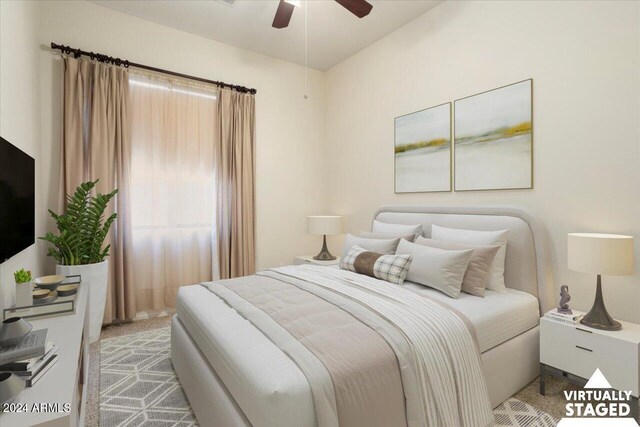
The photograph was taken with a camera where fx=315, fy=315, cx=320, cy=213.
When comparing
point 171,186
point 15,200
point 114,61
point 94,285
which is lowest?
point 94,285

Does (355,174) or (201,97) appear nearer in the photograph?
(201,97)

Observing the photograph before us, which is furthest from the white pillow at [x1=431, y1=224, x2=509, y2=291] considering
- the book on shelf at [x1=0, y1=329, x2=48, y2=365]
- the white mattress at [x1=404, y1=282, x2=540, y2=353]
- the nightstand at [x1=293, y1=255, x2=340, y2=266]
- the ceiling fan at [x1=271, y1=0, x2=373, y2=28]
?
the book on shelf at [x1=0, y1=329, x2=48, y2=365]

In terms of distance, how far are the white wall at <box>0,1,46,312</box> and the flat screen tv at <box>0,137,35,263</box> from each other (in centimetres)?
15

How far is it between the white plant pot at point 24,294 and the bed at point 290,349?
0.81 metres

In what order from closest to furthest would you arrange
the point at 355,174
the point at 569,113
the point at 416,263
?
the point at 569,113 → the point at 416,263 → the point at 355,174

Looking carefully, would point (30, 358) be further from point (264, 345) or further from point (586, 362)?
point (586, 362)

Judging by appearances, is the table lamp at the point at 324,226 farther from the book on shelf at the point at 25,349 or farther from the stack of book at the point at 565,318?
the book on shelf at the point at 25,349

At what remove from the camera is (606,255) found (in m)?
1.77

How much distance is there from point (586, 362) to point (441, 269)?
2.96ft

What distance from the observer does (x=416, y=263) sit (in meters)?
2.35

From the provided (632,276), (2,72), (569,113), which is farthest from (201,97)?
(632,276)

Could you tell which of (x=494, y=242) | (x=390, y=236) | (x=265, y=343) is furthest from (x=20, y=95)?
(x=494, y=242)

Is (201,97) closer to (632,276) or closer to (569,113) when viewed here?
(569,113)

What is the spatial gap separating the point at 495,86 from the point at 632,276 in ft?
5.46
